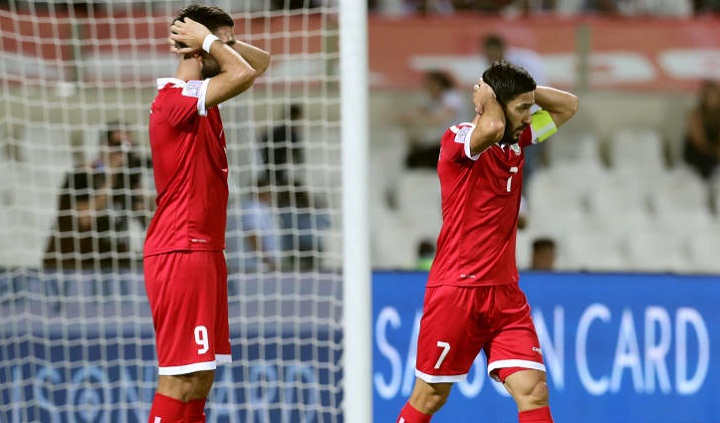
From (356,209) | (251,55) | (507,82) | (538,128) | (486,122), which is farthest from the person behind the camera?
(356,209)

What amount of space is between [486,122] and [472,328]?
0.88 m

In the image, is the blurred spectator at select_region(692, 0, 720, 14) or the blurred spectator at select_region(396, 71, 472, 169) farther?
the blurred spectator at select_region(692, 0, 720, 14)

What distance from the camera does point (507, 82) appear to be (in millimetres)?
5348

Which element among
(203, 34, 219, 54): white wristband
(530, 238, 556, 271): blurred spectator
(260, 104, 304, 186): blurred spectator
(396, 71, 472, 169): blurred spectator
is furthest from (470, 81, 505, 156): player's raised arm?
(396, 71, 472, 169): blurred spectator

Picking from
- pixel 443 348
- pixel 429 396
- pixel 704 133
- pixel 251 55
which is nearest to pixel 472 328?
pixel 443 348

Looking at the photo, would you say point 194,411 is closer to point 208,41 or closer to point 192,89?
point 192,89

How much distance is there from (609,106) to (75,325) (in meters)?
5.71

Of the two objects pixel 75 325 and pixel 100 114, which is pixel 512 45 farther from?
pixel 75 325

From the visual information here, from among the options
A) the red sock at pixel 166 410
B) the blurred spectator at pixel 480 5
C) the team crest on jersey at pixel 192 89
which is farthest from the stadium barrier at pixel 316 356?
the blurred spectator at pixel 480 5

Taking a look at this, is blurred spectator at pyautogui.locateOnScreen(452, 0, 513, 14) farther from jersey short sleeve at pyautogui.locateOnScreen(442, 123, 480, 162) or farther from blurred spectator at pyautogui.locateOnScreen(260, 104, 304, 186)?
jersey short sleeve at pyautogui.locateOnScreen(442, 123, 480, 162)

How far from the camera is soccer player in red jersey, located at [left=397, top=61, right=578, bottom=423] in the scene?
5391 mm

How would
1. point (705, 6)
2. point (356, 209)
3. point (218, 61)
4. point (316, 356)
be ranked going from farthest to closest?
point (705, 6) < point (316, 356) < point (356, 209) < point (218, 61)

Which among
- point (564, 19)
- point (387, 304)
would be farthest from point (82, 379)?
point (564, 19)

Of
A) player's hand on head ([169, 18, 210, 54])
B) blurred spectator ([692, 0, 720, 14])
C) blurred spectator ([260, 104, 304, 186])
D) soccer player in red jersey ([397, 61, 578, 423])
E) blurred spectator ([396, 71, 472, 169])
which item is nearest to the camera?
player's hand on head ([169, 18, 210, 54])
